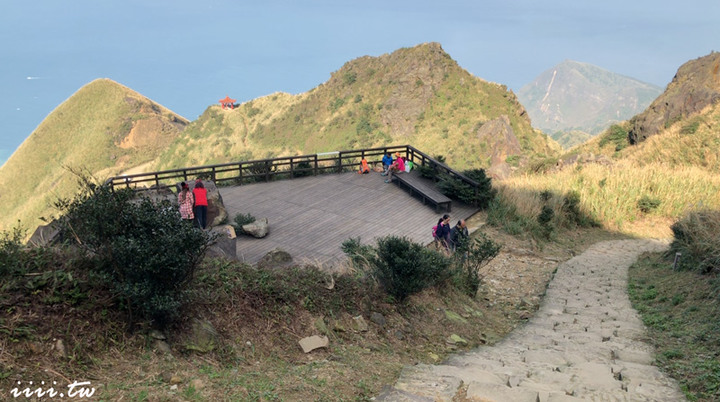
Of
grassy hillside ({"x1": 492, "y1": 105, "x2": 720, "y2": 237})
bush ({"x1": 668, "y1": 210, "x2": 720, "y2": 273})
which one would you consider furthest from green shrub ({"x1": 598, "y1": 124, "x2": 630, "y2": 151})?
bush ({"x1": 668, "y1": 210, "x2": 720, "y2": 273})

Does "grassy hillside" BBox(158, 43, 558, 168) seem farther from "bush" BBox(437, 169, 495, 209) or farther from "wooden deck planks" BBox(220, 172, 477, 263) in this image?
"wooden deck planks" BBox(220, 172, 477, 263)

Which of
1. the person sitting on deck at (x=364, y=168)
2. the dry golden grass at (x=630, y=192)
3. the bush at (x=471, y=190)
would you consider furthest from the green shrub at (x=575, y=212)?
the person sitting on deck at (x=364, y=168)

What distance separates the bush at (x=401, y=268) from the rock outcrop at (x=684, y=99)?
31.6 metres

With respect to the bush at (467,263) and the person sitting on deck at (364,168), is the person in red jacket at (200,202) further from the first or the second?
the person sitting on deck at (364,168)

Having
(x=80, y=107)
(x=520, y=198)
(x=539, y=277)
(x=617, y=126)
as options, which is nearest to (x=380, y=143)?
(x=617, y=126)

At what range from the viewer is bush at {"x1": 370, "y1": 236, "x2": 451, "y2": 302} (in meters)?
7.25

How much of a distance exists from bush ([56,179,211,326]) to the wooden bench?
984 centimetres

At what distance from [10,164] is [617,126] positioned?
317 ft

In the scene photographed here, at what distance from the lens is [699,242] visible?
30.8 feet

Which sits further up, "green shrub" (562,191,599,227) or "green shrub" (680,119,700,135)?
"green shrub" (680,119,700,135)

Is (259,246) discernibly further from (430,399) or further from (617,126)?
(617,126)

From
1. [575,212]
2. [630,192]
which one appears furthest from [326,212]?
[630,192]

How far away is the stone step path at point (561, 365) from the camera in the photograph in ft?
14.7

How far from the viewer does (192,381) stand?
14.0 ft
